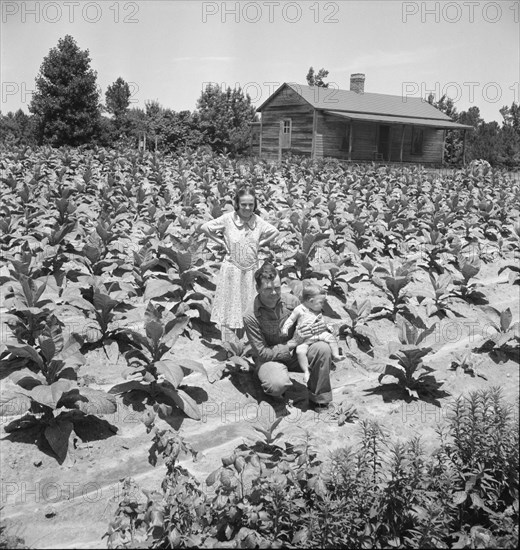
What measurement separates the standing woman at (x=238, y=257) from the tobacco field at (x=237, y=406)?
37 cm

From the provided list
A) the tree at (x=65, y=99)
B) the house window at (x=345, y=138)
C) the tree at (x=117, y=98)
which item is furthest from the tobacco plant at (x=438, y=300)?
the tree at (x=117, y=98)

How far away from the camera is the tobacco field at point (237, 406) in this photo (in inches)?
119

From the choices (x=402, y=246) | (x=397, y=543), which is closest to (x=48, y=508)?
(x=397, y=543)

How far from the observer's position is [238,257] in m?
5.37

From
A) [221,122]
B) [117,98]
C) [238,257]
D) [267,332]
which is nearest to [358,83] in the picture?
[221,122]

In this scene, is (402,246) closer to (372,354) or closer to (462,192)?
(372,354)

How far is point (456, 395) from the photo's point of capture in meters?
5.25

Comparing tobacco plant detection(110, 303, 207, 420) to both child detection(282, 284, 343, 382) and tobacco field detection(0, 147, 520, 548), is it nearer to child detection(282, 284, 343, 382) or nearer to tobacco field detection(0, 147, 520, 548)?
tobacco field detection(0, 147, 520, 548)

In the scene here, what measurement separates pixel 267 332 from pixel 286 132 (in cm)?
2721

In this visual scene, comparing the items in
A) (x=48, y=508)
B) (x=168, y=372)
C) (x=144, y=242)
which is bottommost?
(x=48, y=508)

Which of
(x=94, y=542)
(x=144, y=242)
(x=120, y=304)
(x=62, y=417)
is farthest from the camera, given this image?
(x=144, y=242)

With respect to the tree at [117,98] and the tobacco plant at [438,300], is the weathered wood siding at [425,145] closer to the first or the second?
the tobacco plant at [438,300]

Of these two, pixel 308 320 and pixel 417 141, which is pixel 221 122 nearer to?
pixel 417 141

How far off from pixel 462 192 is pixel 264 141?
59.1ft
